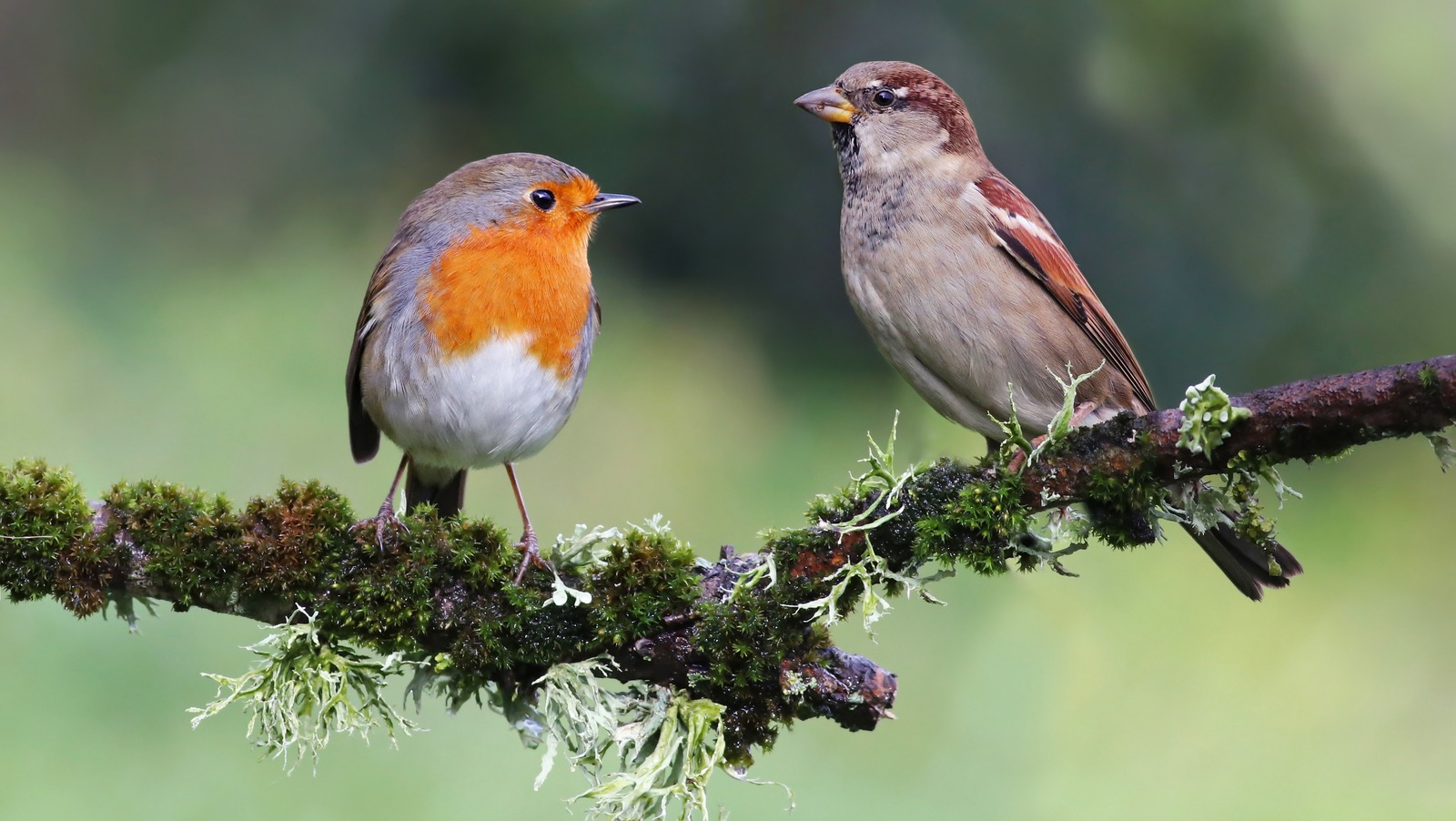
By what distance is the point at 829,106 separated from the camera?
3.59m

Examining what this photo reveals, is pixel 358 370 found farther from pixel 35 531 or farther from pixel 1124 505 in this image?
pixel 1124 505

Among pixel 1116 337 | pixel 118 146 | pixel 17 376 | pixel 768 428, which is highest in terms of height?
pixel 118 146

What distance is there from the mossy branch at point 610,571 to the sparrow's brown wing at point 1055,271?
3.79 ft

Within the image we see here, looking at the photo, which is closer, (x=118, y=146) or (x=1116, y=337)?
(x=1116, y=337)

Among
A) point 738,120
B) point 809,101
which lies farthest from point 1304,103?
point 809,101

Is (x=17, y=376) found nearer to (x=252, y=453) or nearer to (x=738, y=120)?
(x=252, y=453)

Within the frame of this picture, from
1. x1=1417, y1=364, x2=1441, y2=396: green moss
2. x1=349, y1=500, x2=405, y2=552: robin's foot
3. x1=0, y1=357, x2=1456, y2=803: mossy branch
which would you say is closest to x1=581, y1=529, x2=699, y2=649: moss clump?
x1=0, y1=357, x2=1456, y2=803: mossy branch

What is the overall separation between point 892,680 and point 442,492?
5.77ft

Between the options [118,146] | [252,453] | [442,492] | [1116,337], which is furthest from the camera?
[118,146]

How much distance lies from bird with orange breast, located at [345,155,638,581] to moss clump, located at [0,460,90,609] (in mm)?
698

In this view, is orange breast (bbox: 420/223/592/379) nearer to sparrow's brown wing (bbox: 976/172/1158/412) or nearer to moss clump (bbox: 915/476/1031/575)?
sparrow's brown wing (bbox: 976/172/1158/412)

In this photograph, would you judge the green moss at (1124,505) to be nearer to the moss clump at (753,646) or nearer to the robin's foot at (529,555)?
the moss clump at (753,646)

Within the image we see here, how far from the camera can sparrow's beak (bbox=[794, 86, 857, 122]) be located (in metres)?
3.58

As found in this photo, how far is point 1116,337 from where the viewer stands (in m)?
3.49
